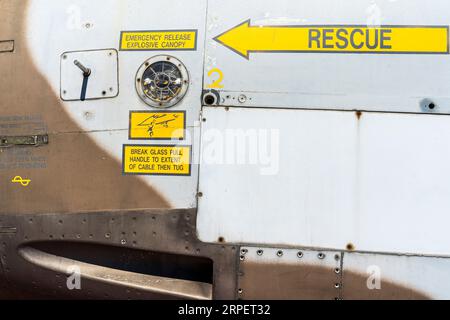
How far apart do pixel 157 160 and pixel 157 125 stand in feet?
0.66

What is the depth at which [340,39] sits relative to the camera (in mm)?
2688

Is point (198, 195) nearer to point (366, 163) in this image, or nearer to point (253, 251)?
point (253, 251)

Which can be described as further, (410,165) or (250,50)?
(250,50)

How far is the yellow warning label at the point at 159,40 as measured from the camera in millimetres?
2818

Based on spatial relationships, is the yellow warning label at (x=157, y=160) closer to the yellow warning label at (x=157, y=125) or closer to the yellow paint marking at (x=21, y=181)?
the yellow warning label at (x=157, y=125)

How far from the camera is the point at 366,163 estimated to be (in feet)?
8.51

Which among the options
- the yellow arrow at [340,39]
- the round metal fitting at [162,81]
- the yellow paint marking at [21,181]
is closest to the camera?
the yellow arrow at [340,39]

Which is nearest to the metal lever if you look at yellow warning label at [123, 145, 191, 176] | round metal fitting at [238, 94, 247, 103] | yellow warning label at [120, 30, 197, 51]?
yellow warning label at [120, 30, 197, 51]

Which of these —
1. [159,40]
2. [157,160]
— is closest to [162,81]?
[159,40]

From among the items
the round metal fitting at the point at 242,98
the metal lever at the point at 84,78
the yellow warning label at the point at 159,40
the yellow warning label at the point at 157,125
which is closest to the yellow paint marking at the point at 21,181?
the metal lever at the point at 84,78

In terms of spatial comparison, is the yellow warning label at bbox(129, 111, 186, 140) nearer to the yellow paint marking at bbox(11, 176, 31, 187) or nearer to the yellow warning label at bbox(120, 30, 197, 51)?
the yellow warning label at bbox(120, 30, 197, 51)

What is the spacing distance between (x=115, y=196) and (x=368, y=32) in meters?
1.68

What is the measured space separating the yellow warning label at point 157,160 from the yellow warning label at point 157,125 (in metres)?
0.06
